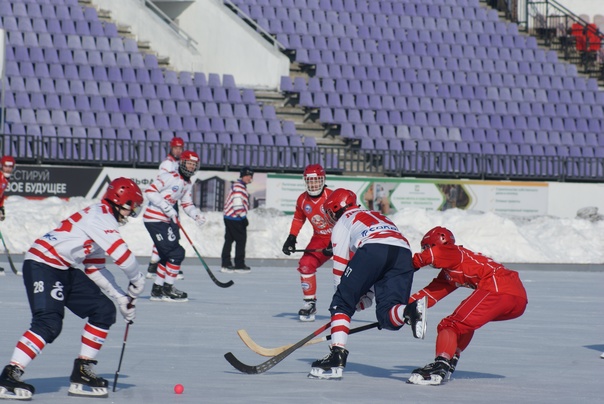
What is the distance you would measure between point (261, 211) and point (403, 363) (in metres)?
14.1

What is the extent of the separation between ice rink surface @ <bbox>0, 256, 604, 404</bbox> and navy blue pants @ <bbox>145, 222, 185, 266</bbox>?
560 millimetres

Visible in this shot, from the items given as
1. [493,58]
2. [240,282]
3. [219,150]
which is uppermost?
[493,58]

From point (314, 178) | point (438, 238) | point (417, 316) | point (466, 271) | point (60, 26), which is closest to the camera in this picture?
point (417, 316)

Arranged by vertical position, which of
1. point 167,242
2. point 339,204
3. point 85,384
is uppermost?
point 339,204

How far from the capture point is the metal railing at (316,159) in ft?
79.3

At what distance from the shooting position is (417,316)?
7668 millimetres

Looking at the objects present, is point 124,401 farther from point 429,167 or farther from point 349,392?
point 429,167

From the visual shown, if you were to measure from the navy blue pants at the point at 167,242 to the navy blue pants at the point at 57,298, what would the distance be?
6515 millimetres

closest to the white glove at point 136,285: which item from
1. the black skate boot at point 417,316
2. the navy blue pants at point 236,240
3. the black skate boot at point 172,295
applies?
the black skate boot at point 417,316

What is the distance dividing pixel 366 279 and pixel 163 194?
6.54 m

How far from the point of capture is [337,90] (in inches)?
1181

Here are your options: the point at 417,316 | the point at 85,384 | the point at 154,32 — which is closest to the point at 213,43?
the point at 154,32

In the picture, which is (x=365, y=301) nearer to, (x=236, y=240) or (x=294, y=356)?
(x=294, y=356)

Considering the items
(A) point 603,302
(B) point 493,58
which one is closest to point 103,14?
(B) point 493,58
